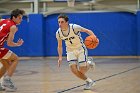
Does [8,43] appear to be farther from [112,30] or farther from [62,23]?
[112,30]

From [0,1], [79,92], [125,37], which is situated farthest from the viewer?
[0,1]

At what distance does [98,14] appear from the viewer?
20.5 meters

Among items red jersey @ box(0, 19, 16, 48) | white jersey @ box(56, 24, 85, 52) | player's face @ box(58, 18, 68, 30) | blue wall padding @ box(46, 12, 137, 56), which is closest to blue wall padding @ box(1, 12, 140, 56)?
blue wall padding @ box(46, 12, 137, 56)

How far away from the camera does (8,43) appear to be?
762 centimetres

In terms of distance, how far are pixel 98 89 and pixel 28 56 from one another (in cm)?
1357

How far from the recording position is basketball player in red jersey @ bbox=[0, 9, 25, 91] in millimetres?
7683

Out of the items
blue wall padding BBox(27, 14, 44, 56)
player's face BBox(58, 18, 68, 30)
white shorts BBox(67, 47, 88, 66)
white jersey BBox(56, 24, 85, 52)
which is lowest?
blue wall padding BBox(27, 14, 44, 56)

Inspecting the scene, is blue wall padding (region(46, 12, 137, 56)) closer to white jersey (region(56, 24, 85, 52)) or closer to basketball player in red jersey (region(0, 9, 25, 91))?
white jersey (region(56, 24, 85, 52))

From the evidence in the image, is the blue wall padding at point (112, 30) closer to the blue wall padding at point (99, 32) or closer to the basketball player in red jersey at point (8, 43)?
the blue wall padding at point (99, 32)

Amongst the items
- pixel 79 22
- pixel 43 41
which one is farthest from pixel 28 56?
pixel 79 22

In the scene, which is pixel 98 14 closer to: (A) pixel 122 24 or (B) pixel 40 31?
(A) pixel 122 24

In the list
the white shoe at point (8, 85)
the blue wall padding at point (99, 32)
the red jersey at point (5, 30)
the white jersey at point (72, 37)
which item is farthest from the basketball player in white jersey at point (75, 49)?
the blue wall padding at point (99, 32)

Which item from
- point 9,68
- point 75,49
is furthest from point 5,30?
point 75,49

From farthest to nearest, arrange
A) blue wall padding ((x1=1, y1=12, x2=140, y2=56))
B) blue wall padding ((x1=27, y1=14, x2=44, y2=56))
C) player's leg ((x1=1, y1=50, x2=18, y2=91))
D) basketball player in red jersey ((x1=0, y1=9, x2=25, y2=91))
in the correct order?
blue wall padding ((x1=27, y1=14, x2=44, y2=56)) < blue wall padding ((x1=1, y1=12, x2=140, y2=56)) < player's leg ((x1=1, y1=50, x2=18, y2=91)) < basketball player in red jersey ((x1=0, y1=9, x2=25, y2=91))
